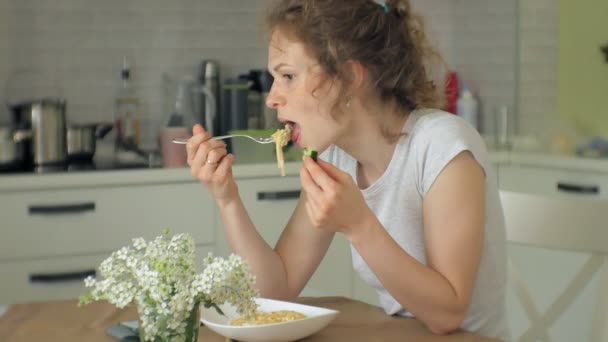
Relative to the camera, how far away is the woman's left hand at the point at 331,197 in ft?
4.77

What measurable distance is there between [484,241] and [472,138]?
0.19m

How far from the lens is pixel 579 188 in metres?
3.15

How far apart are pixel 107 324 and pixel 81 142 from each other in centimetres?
190

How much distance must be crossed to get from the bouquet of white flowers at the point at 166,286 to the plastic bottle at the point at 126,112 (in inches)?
92.1

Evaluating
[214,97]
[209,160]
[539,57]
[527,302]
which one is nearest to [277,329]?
[209,160]

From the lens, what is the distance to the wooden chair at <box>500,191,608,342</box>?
74.8 inches

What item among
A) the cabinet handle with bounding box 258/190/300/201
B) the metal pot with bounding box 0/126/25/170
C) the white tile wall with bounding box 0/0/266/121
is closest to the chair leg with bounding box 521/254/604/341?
the cabinet handle with bounding box 258/190/300/201

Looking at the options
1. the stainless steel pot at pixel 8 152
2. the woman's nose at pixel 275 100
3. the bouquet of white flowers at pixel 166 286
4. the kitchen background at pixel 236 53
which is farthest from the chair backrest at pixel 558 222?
the stainless steel pot at pixel 8 152

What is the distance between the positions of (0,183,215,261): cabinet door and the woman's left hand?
1797 mm

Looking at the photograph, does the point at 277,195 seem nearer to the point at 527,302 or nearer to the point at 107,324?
the point at 527,302

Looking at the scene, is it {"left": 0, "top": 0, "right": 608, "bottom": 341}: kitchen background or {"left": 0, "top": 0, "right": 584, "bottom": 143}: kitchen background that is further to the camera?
{"left": 0, "top": 0, "right": 584, "bottom": 143}: kitchen background

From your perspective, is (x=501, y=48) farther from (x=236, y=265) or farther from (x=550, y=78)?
(x=236, y=265)

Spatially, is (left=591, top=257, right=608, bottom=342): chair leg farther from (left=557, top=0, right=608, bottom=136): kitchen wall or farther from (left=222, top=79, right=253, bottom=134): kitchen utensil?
(left=222, top=79, right=253, bottom=134): kitchen utensil

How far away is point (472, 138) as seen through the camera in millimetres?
1691
